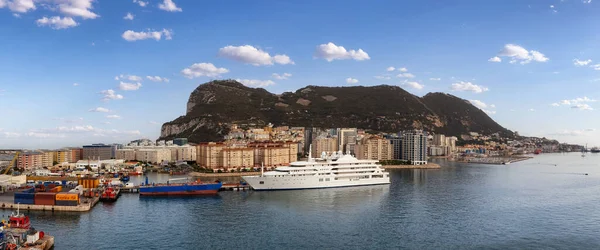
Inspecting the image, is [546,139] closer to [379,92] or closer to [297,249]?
[379,92]

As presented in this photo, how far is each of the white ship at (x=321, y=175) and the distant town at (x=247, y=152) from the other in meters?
2.22

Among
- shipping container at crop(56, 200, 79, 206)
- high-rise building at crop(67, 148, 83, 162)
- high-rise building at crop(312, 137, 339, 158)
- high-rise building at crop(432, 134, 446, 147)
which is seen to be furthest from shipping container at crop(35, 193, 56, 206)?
high-rise building at crop(432, 134, 446, 147)

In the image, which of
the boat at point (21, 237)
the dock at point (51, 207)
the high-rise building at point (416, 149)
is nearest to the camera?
the boat at point (21, 237)

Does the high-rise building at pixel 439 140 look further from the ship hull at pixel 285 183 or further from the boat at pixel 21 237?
the boat at pixel 21 237

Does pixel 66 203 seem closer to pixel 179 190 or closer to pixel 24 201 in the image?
pixel 24 201

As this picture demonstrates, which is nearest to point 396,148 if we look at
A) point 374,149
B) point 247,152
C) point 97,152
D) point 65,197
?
point 374,149

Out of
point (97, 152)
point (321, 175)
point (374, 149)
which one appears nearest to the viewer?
point (321, 175)

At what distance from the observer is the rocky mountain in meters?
108

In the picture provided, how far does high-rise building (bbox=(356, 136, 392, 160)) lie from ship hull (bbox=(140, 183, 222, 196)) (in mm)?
→ 45800

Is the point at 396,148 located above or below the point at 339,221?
above

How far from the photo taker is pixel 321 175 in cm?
4012

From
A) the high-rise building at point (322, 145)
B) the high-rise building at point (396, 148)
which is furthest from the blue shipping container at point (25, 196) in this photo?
the high-rise building at point (396, 148)

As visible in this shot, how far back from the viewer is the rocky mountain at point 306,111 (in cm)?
10794

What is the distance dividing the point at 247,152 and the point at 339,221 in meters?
34.6
